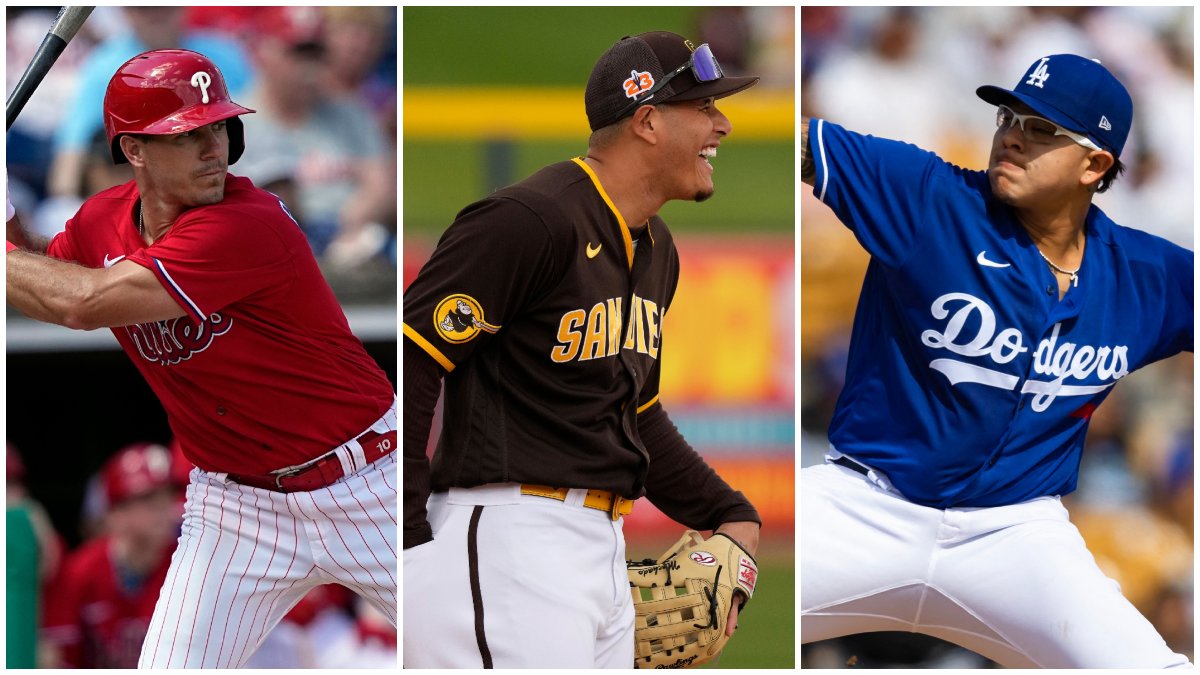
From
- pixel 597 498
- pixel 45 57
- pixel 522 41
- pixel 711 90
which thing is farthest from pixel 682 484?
pixel 522 41

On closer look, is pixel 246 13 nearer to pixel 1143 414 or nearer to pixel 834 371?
pixel 834 371

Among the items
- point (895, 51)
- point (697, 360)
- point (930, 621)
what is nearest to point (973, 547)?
point (930, 621)

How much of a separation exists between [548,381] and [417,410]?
25cm

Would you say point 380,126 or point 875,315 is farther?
point 380,126

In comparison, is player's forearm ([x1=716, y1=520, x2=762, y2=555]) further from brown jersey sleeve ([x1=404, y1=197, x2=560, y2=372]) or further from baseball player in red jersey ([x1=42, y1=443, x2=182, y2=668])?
baseball player in red jersey ([x1=42, y1=443, x2=182, y2=668])

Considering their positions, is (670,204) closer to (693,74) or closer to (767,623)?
(767,623)

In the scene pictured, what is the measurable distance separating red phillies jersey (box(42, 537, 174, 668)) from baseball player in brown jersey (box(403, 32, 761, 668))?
2527 millimetres

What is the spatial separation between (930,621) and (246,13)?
2603 millimetres

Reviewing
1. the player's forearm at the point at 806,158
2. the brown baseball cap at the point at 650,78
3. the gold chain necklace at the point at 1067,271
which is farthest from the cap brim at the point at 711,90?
the gold chain necklace at the point at 1067,271

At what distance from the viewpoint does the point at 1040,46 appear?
4.23m

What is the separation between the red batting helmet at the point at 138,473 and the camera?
4805mm

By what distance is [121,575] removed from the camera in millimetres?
4773

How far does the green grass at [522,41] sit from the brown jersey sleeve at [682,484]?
1222 mm

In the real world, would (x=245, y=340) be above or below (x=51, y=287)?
below
